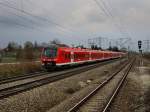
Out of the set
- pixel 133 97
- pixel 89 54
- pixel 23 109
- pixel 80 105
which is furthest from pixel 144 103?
pixel 89 54

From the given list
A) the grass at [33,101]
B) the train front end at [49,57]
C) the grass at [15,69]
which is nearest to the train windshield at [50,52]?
the train front end at [49,57]

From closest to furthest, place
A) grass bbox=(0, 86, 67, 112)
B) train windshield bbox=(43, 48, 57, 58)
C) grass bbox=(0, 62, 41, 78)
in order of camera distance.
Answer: grass bbox=(0, 86, 67, 112), grass bbox=(0, 62, 41, 78), train windshield bbox=(43, 48, 57, 58)

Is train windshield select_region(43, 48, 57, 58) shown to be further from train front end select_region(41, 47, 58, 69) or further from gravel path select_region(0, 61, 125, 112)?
gravel path select_region(0, 61, 125, 112)

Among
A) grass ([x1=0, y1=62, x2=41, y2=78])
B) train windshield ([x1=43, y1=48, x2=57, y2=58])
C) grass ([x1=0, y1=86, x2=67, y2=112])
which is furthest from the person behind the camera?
train windshield ([x1=43, y1=48, x2=57, y2=58])

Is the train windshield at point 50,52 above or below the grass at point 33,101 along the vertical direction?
above

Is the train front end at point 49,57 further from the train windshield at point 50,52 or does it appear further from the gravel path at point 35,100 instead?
the gravel path at point 35,100

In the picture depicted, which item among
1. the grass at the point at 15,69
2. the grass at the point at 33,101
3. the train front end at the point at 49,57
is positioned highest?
the train front end at the point at 49,57

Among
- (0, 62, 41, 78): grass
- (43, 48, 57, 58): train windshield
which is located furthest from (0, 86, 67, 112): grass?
(43, 48, 57, 58): train windshield

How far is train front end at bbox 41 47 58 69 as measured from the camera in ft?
102

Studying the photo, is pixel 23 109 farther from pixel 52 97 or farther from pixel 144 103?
pixel 144 103

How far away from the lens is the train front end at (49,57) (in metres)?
31.0

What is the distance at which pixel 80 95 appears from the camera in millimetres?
15930

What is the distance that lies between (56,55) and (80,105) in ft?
61.4

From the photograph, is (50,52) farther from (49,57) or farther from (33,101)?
(33,101)
